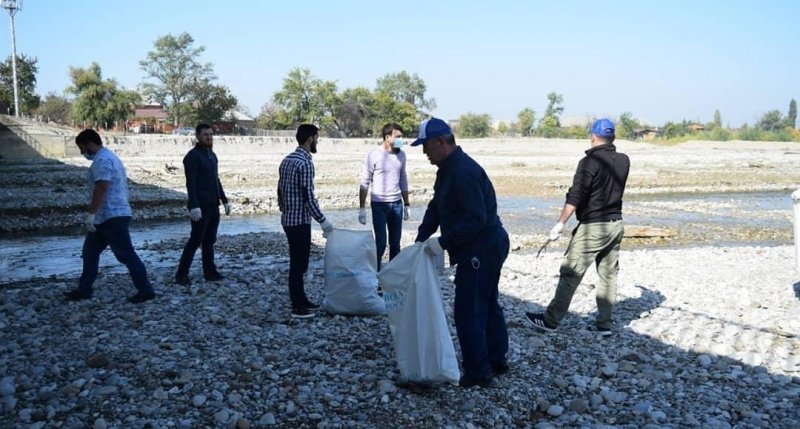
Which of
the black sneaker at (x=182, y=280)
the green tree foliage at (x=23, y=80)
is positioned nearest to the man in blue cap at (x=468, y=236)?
the black sneaker at (x=182, y=280)

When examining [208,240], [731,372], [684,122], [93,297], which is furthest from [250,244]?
[684,122]

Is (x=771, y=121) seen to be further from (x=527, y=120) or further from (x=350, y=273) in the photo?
(x=350, y=273)

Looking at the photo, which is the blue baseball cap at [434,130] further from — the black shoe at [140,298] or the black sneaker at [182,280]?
the black sneaker at [182,280]

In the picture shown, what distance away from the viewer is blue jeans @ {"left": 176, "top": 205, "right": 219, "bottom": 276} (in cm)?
731

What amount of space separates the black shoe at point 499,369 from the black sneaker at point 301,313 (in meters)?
2.06

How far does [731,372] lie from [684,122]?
110 meters

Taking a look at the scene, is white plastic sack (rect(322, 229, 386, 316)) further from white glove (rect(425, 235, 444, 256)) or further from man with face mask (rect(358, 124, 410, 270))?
white glove (rect(425, 235, 444, 256))

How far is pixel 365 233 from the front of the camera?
6.02 meters

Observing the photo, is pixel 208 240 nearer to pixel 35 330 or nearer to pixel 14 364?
pixel 35 330

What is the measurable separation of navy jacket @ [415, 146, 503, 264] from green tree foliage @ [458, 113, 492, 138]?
90246mm

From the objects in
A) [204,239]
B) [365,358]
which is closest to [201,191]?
[204,239]

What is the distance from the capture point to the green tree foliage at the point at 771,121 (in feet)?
358

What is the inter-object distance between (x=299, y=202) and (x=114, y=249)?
6.90ft

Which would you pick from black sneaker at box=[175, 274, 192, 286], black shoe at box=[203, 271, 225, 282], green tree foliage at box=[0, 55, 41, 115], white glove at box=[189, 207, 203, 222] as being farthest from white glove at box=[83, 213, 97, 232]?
green tree foliage at box=[0, 55, 41, 115]
